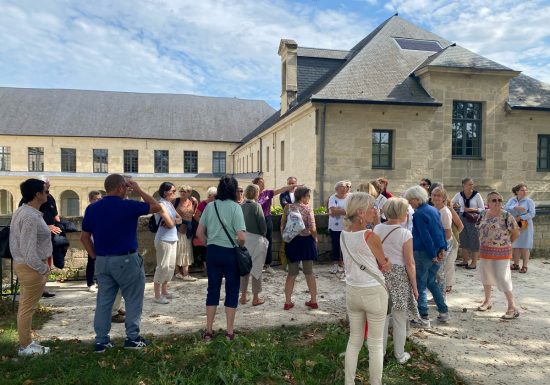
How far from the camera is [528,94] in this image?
16922 millimetres

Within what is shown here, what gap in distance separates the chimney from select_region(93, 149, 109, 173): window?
26418 mm

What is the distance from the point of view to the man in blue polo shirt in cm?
410

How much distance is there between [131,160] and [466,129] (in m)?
32.6

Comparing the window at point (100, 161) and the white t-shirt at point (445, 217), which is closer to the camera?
the white t-shirt at point (445, 217)

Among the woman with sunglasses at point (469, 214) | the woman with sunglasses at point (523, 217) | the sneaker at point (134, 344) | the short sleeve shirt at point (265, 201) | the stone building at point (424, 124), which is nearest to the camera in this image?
the sneaker at point (134, 344)

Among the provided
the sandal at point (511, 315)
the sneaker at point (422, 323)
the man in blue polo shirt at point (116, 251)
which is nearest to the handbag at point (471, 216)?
the sandal at point (511, 315)

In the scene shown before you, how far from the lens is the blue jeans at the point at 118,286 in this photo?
415cm

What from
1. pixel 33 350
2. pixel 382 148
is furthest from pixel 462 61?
pixel 33 350

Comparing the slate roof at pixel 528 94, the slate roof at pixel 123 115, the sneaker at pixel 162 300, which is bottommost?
the sneaker at pixel 162 300

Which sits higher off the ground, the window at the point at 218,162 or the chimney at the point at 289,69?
the chimney at the point at 289,69

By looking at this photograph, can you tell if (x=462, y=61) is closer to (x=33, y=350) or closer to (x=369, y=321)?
(x=369, y=321)

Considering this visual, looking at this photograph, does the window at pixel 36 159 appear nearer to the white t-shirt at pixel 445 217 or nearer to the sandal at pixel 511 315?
the white t-shirt at pixel 445 217

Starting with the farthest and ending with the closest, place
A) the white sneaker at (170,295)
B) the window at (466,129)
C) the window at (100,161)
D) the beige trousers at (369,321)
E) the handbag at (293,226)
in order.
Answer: the window at (100,161) → the window at (466,129) → the white sneaker at (170,295) → the handbag at (293,226) → the beige trousers at (369,321)

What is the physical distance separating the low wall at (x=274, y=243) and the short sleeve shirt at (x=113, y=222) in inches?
153
